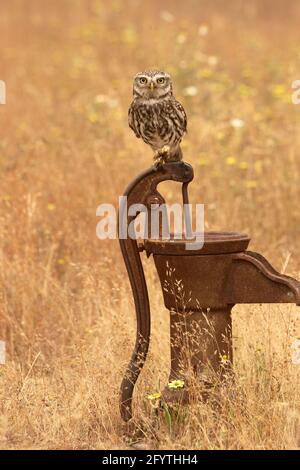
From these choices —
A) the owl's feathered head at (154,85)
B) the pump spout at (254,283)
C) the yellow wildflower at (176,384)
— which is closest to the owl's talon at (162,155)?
the owl's feathered head at (154,85)

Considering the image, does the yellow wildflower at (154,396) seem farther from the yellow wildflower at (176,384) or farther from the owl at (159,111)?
the owl at (159,111)

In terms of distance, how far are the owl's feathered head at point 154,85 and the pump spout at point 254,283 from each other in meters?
0.91

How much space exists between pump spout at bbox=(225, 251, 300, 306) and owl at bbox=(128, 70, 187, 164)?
25.8 inches

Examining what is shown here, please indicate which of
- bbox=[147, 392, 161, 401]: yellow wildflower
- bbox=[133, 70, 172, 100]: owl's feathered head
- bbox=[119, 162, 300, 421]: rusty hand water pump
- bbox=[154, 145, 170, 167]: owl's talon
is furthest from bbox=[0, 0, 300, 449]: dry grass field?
bbox=[133, 70, 172, 100]: owl's feathered head

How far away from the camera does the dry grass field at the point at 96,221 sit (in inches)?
173

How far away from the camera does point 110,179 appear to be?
715cm

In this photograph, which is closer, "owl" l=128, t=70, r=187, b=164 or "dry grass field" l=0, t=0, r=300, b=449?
"dry grass field" l=0, t=0, r=300, b=449

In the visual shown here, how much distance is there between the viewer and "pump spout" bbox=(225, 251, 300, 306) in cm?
424

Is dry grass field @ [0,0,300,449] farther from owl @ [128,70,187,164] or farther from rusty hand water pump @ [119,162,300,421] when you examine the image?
owl @ [128,70,187,164]

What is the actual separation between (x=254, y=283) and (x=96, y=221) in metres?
2.58

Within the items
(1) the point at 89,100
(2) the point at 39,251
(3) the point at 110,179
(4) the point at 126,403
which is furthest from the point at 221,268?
(1) the point at 89,100

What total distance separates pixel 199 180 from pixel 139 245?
3.07m

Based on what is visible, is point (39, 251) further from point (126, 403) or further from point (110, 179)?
point (126, 403)
